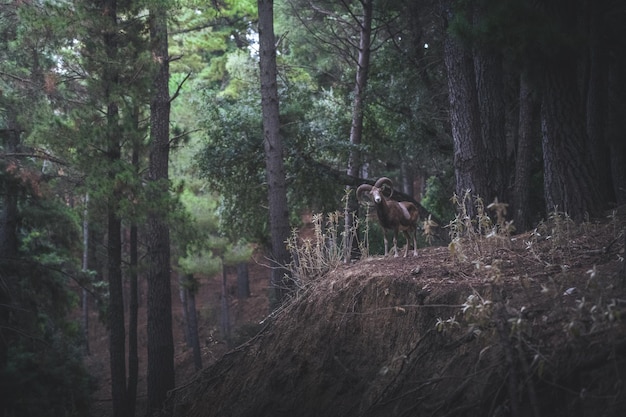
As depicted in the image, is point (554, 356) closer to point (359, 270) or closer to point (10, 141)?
point (359, 270)

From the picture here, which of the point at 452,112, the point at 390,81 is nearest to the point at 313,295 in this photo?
the point at 452,112

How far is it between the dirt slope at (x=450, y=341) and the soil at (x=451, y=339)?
13mm

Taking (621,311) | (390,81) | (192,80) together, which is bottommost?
(621,311)

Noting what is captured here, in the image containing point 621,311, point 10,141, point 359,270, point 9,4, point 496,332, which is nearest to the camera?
point 621,311

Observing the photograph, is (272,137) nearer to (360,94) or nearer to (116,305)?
(116,305)

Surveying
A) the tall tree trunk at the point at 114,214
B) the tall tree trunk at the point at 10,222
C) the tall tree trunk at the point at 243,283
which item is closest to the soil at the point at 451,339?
the tall tree trunk at the point at 114,214

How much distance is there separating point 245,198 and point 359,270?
33.3 feet

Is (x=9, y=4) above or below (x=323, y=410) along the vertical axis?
above

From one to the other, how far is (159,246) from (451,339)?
33.9 ft

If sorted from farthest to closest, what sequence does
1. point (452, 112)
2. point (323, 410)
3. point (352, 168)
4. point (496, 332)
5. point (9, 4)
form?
point (352, 168) → point (9, 4) → point (452, 112) → point (323, 410) → point (496, 332)

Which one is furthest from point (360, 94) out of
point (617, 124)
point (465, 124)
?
point (617, 124)

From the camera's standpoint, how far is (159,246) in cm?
1483

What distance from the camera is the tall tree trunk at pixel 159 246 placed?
555 inches

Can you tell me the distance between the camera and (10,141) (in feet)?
49.7
